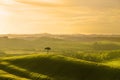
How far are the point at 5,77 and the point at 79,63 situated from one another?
46383 millimetres

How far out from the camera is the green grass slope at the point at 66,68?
449ft

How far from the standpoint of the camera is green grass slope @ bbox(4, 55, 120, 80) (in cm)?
13700

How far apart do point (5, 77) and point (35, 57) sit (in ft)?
156

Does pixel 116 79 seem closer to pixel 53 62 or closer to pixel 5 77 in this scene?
pixel 53 62

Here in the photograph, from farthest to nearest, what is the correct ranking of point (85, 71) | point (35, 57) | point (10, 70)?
1. point (35, 57)
2. point (10, 70)
3. point (85, 71)

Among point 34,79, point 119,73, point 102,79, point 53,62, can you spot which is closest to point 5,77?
point 34,79

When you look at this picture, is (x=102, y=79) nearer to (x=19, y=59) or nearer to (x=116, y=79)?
(x=116, y=79)

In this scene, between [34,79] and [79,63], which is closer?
[34,79]

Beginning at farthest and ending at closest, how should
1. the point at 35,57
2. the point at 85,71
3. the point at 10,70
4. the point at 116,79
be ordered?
the point at 35,57 < the point at 10,70 < the point at 85,71 < the point at 116,79

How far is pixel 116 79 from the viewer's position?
131m

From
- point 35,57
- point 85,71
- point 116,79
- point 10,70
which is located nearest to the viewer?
point 116,79

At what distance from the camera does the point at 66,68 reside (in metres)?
150

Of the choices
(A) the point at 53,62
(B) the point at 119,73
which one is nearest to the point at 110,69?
(B) the point at 119,73

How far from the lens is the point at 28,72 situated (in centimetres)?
14762
